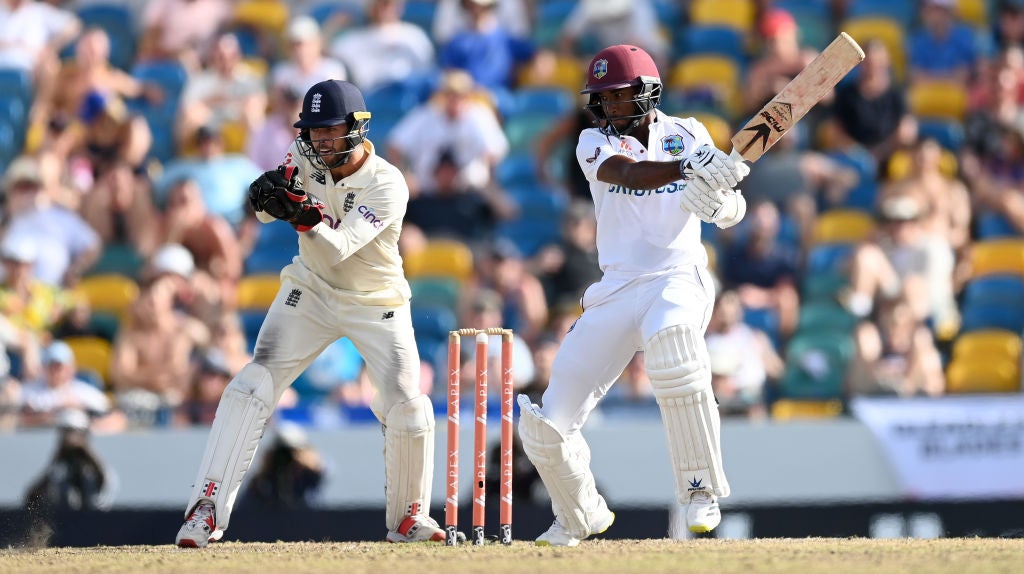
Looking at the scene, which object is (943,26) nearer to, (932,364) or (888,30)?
(888,30)

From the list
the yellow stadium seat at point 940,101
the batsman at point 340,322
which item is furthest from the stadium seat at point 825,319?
the batsman at point 340,322

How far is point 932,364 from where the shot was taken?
35.2 feet

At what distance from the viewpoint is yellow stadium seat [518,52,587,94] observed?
13.6m

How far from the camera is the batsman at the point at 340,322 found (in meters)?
7.55

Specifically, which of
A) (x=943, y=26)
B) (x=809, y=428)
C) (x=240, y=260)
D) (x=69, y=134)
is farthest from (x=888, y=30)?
(x=69, y=134)

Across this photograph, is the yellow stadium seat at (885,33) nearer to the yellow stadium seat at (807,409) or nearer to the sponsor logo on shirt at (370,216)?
the yellow stadium seat at (807,409)

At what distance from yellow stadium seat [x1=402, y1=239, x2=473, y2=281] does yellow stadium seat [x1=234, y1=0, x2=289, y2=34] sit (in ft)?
12.0

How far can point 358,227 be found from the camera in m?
7.49

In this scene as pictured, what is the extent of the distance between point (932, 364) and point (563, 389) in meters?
4.17

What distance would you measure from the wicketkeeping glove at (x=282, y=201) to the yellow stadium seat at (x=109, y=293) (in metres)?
5.08

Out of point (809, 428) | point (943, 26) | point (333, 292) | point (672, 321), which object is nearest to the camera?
point (672, 321)

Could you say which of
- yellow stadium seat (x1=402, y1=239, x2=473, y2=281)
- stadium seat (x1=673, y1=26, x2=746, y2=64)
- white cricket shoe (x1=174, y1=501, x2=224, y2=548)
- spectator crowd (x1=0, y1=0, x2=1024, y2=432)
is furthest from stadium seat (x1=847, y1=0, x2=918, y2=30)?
white cricket shoe (x1=174, y1=501, x2=224, y2=548)

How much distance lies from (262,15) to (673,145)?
8.29 meters

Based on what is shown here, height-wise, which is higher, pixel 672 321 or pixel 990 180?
pixel 990 180
